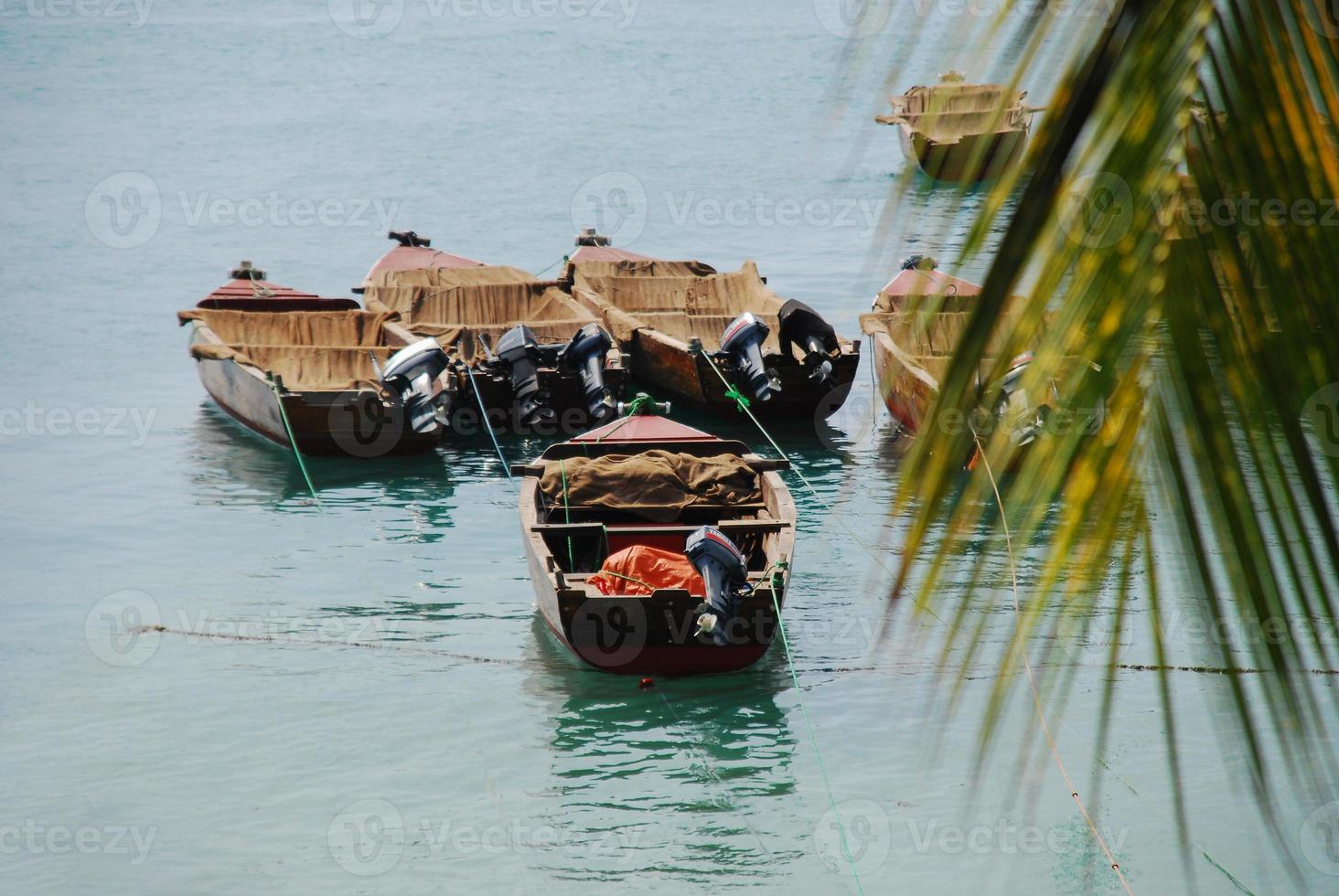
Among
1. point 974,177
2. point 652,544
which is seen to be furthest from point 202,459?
point 974,177

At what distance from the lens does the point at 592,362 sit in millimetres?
17844

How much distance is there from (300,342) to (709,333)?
597 centimetres

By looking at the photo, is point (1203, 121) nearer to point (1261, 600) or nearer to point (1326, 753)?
point (1261, 600)

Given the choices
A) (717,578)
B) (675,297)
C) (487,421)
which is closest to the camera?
(717,578)
